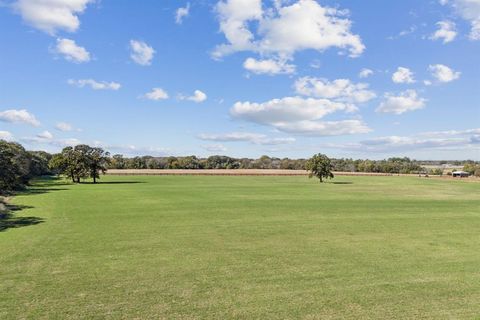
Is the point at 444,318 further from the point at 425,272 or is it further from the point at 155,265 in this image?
the point at 155,265

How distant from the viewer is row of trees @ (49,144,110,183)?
9156cm

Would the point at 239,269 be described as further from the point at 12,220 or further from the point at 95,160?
the point at 95,160

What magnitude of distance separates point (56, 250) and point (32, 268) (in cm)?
382

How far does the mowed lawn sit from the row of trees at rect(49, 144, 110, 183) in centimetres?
6223

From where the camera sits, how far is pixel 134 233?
26391mm

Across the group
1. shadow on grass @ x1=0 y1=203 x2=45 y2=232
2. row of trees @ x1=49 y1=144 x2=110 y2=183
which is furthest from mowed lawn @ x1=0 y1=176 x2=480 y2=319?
row of trees @ x1=49 y1=144 x2=110 y2=183

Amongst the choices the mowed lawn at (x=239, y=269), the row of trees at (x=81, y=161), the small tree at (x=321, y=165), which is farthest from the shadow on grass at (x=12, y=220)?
the small tree at (x=321, y=165)

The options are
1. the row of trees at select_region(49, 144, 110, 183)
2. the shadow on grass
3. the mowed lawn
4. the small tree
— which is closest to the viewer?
the mowed lawn

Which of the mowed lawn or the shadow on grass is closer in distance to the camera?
the mowed lawn

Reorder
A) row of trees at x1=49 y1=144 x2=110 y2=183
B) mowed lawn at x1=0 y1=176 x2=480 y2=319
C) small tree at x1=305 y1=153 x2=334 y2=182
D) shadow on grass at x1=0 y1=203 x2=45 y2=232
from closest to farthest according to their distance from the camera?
1. mowed lawn at x1=0 y1=176 x2=480 y2=319
2. shadow on grass at x1=0 y1=203 x2=45 y2=232
3. row of trees at x1=49 y1=144 x2=110 y2=183
4. small tree at x1=305 y1=153 x2=334 y2=182

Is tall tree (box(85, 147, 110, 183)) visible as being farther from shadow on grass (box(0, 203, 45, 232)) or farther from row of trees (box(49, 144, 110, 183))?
shadow on grass (box(0, 203, 45, 232))

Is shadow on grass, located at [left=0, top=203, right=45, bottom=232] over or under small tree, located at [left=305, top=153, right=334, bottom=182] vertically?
under

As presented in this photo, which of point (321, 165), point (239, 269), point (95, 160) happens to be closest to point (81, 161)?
point (95, 160)

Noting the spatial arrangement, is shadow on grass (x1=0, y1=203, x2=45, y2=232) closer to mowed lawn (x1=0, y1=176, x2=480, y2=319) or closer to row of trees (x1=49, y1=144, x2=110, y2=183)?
mowed lawn (x1=0, y1=176, x2=480, y2=319)
